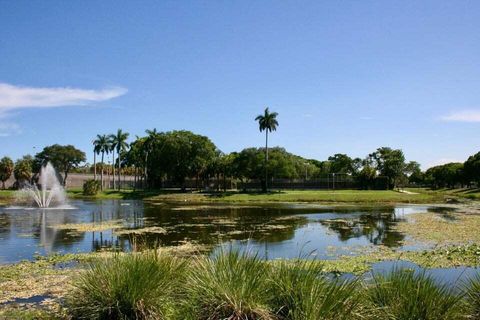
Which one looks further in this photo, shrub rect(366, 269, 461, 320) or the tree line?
the tree line

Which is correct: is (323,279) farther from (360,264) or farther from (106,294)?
(360,264)

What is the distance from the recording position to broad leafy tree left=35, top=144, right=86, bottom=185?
121 m

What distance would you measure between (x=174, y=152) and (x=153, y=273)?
91262mm

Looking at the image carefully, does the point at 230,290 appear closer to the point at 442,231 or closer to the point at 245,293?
the point at 245,293

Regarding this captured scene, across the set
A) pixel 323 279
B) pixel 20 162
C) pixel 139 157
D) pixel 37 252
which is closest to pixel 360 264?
pixel 323 279

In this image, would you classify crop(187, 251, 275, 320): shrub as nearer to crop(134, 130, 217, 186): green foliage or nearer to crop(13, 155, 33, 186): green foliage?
crop(134, 130, 217, 186): green foliage

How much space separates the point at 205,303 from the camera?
779 centimetres

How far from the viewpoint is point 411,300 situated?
7402mm

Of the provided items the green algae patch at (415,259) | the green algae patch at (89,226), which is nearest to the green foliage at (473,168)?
the green algae patch at (415,259)

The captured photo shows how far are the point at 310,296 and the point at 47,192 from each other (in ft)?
288

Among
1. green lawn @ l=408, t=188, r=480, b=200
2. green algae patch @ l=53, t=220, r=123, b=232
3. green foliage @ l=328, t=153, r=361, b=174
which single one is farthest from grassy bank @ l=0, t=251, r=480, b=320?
green foliage @ l=328, t=153, r=361, b=174

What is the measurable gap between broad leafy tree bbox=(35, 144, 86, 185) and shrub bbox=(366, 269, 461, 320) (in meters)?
124

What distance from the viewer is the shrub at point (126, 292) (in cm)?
844

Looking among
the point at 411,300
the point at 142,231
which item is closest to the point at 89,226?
the point at 142,231
